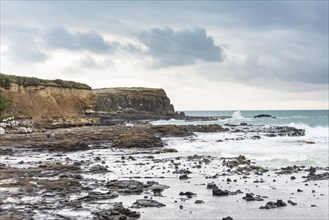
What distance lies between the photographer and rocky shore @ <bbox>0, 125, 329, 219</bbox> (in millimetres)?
18219

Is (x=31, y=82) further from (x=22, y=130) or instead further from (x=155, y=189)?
(x=155, y=189)

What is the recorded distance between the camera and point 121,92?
160 metres

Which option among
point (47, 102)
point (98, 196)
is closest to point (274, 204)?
point (98, 196)

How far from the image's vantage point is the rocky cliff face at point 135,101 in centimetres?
14962

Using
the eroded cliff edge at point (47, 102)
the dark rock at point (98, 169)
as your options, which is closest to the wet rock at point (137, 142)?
the dark rock at point (98, 169)

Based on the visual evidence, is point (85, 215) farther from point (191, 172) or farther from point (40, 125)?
point (40, 125)

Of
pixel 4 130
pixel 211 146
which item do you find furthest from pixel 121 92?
pixel 211 146

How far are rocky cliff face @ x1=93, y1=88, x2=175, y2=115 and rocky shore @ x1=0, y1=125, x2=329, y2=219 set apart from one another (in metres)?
110

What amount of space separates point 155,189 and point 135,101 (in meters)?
136

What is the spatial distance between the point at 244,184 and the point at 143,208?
27.5 ft

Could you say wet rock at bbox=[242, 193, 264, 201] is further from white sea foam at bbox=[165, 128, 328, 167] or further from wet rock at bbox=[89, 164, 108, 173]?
white sea foam at bbox=[165, 128, 328, 167]

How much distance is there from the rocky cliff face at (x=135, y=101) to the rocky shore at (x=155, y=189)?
109656 millimetres

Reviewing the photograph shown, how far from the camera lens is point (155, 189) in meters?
22.8

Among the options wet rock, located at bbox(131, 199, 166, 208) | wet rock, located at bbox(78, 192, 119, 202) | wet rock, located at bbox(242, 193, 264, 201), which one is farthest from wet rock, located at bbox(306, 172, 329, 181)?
wet rock, located at bbox(78, 192, 119, 202)
